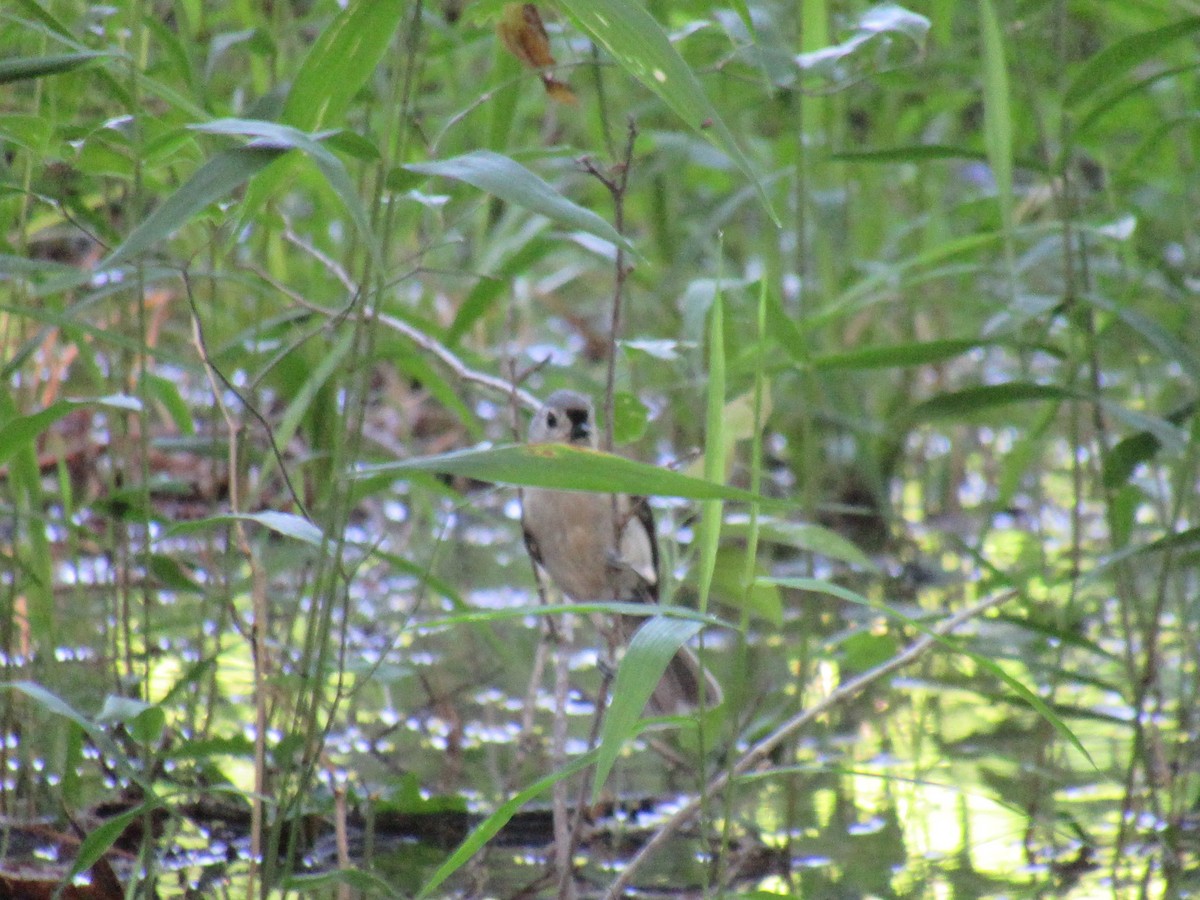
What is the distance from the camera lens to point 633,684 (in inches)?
42.1

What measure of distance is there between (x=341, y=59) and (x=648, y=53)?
0.27m

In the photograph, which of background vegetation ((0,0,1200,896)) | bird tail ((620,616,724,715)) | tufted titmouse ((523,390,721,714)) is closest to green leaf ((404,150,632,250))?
background vegetation ((0,0,1200,896))

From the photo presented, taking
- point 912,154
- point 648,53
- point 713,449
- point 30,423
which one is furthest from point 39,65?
point 912,154

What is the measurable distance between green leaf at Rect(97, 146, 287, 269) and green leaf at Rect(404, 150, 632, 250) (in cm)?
12

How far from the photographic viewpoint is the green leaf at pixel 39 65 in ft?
3.67

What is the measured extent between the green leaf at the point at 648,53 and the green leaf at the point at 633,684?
32 centimetres

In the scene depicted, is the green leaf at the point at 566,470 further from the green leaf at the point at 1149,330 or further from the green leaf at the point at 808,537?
the green leaf at the point at 1149,330

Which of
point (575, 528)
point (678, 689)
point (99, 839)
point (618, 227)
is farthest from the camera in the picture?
point (575, 528)

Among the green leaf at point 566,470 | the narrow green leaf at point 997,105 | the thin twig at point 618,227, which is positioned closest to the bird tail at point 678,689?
the thin twig at point 618,227

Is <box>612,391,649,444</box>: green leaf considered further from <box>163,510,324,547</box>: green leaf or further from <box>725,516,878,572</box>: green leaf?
<box>163,510,324,547</box>: green leaf

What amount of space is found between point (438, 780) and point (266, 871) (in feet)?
2.93

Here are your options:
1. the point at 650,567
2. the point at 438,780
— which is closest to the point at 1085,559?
the point at 650,567

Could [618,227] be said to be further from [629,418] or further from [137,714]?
[137,714]

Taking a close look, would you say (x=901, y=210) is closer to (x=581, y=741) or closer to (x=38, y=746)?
(x=581, y=741)
